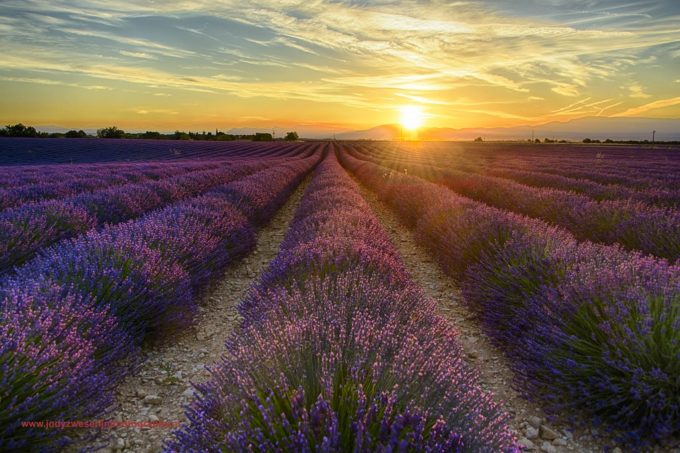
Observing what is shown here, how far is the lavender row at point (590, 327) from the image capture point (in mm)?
2090

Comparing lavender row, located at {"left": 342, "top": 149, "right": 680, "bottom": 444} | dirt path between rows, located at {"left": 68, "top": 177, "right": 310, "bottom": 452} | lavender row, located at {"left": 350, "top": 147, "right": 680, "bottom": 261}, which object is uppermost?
lavender row, located at {"left": 350, "top": 147, "right": 680, "bottom": 261}

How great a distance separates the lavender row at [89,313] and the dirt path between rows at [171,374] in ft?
0.44

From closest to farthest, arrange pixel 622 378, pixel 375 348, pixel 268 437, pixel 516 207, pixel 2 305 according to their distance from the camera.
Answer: pixel 268 437 < pixel 375 348 < pixel 622 378 < pixel 2 305 < pixel 516 207

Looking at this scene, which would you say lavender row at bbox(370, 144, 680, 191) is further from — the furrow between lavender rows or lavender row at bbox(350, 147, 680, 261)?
the furrow between lavender rows

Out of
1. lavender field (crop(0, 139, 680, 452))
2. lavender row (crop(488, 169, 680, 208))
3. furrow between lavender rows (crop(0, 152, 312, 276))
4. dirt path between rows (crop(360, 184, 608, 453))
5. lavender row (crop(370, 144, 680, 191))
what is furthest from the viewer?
lavender row (crop(370, 144, 680, 191))

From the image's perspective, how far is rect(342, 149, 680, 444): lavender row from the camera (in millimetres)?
2090

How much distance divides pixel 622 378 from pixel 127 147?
126 feet

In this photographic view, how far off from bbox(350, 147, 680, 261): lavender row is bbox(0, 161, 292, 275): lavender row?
21.7 feet

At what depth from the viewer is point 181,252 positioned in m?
4.05

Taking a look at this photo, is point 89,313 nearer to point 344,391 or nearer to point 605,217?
point 344,391

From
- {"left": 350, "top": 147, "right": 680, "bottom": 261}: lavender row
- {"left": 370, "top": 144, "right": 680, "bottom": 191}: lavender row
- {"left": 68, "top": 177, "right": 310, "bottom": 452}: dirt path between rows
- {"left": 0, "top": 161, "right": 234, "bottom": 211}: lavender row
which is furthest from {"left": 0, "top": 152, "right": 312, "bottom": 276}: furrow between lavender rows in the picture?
{"left": 370, "top": 144, "right": 680, "bottom": 191}: lavender row

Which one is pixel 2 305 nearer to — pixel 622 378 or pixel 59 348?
pixel 59 348

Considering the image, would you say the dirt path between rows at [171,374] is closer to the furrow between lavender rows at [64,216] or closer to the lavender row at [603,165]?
the furrow between lavender rows at [64,216]

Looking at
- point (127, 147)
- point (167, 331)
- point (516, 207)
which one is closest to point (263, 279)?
point (167, 331)
